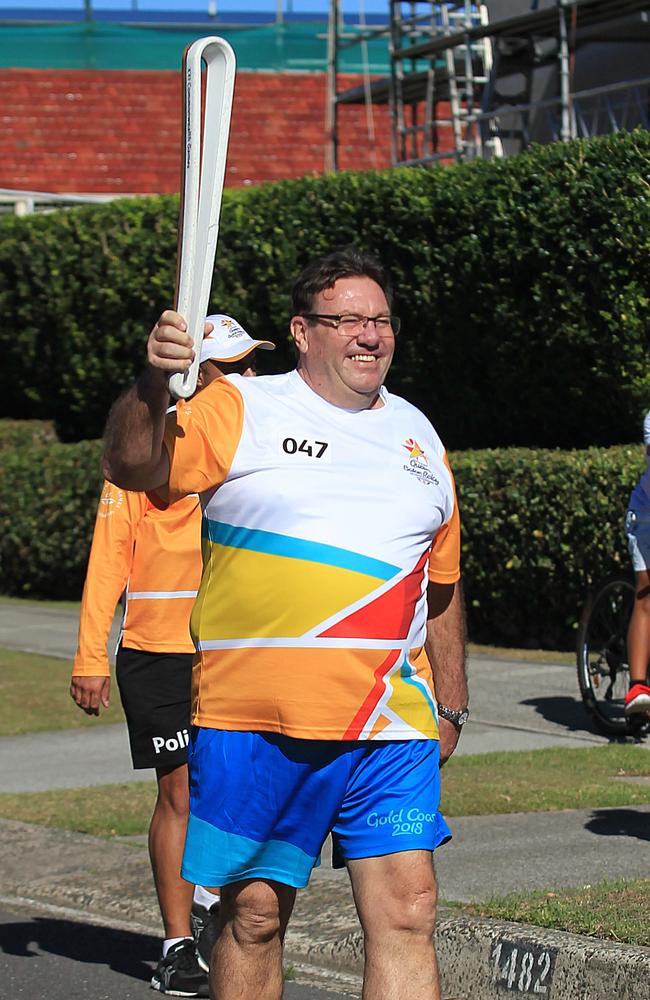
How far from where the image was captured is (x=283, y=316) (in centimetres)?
1619

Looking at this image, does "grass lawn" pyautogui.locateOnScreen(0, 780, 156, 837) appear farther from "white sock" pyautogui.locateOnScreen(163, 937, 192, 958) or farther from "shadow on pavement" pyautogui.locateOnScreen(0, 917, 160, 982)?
"white sock" pyautogui.locateOnScreen(163, 937, 192, 958)

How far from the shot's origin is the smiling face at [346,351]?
424 cm

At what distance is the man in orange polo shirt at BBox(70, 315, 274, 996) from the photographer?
18.9 feet

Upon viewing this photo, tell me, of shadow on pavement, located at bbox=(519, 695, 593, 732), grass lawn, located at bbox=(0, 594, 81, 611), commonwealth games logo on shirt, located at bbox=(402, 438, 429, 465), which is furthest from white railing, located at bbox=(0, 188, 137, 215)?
commonwealth games logo on shirt, located at bbox=(402, 438, 429, 465)

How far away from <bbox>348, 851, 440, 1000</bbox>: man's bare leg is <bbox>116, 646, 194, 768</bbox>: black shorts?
1.76 m

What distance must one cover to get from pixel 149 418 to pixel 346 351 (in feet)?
2.24

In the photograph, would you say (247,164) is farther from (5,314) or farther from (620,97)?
(620,97)

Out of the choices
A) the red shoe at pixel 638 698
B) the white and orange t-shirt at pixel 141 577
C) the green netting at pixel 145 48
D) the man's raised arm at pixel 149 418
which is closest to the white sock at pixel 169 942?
the white and orange t-shirt at pixel 141 577

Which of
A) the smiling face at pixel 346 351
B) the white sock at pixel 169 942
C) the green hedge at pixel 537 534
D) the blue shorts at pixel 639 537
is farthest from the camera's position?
the green hedge at pixel 537 534

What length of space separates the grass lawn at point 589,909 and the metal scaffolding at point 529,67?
36.8ft

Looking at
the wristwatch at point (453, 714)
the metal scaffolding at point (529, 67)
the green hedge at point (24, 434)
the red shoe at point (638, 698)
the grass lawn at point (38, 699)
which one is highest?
the metal scaffolding at point (529, 67)

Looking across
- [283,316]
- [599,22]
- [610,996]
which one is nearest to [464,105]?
[599,22]

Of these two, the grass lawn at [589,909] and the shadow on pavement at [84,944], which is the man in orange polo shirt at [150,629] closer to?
the shadow on pavement at [84,944]

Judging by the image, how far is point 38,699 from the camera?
444 inches
